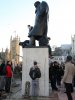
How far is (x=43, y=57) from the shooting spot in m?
15.8

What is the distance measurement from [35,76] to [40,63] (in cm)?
98

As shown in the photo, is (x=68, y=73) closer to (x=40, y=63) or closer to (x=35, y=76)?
(x=35, y=76)

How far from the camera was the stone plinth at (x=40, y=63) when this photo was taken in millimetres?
15766

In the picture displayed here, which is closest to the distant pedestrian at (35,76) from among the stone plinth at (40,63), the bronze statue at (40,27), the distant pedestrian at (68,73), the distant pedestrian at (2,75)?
the stone plinth at (40,63)

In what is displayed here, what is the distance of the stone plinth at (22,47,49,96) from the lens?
15766 mm

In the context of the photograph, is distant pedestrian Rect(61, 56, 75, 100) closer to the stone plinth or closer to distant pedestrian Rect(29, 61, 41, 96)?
distant pedestrian Rect(29, 61, 41, 96)

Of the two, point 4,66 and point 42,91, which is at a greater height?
point 4,66

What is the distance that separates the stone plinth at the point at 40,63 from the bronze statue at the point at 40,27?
1.32 feet

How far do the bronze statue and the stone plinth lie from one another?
401mm

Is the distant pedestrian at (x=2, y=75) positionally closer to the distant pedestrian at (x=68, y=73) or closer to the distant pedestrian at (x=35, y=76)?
the distant pedestrian at (x=35, y=76)

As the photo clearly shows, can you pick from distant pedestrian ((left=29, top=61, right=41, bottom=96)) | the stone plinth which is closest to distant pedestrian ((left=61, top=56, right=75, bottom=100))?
distant pedestrian ((left=29, top=61, right=41, bottom=96))

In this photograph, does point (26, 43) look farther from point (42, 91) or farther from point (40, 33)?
point (42, 91)

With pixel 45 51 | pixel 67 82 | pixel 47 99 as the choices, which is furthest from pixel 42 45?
pixel 67 82

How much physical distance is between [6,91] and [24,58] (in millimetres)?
2701
